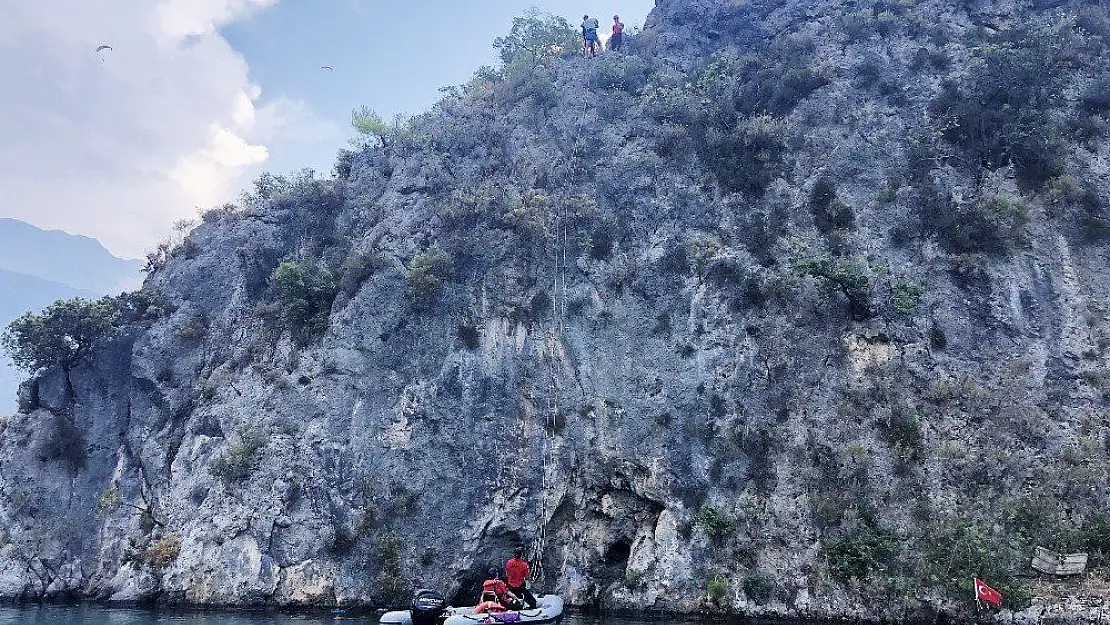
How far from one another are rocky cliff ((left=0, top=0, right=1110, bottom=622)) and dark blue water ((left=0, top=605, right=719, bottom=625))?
1.68m

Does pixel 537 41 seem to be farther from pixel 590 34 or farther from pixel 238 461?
pixel 238 461

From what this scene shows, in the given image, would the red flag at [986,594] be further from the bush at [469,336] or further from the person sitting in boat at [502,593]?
the bush at [469,336]

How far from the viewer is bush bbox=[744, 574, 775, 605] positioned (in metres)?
20.6

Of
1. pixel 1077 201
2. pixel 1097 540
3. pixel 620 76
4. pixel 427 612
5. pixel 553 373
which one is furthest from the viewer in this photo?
pixel 620 76

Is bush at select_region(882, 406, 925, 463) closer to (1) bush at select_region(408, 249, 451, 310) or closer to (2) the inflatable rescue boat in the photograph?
(2) the inflatable rescue boat

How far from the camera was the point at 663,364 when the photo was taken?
1063 inches

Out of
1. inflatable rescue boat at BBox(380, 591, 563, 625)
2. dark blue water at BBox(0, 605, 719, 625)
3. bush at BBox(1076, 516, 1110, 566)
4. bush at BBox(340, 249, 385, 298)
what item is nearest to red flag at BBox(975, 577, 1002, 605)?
bush at BBox(1076, 516, 1110, 566)

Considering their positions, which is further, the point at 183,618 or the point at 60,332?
the point at 60,332

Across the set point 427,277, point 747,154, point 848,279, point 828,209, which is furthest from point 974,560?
point 427,277

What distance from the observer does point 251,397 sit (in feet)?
92.5

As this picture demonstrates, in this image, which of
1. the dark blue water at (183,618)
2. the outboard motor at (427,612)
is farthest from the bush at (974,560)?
the outboard motor at (427,612)

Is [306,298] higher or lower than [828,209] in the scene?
lower

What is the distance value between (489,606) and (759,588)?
8.90m

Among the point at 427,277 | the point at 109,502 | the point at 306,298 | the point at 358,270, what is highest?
the point at 358,270
